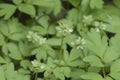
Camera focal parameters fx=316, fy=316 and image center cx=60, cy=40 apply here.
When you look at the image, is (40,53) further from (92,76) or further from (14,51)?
(92,76)

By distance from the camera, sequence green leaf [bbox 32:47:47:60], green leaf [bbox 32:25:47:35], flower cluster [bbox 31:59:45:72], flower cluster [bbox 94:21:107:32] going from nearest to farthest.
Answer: flower cluster [bbox 31:59:45:72] < green leaf [bbox 32:47:47:60] < flower cluster [bbox 94:21:107:32] < green leaf [bbox 32:25:47:35]

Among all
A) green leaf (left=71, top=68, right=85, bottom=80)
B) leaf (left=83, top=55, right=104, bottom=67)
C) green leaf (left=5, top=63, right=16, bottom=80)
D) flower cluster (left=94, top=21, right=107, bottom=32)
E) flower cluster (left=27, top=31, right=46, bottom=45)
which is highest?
flower cluster (left=94, top=21, right=107, bottom=32)

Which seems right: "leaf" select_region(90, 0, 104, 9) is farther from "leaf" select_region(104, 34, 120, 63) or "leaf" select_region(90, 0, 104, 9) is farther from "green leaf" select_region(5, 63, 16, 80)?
"green leaf" select_region(5, 63, 16, 80)

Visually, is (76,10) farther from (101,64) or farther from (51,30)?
(101,64)

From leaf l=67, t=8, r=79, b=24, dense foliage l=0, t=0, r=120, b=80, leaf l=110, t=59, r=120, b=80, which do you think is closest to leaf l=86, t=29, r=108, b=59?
dense foliage l=0, t=0, r=120, b=80

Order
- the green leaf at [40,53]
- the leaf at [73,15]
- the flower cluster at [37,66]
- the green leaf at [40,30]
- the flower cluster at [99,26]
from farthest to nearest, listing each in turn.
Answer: the leaf at [73,15], the green leaf at [40,30], the flower cluster at [99,26], the green leaf at [40,53], the flower cluster at [37,66]

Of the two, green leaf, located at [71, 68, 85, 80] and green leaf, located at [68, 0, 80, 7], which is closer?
green leaf, located at [71, 68, 85, 80]

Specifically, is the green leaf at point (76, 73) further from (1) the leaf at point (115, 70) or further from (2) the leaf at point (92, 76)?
(1) the leaf at point (115, 70)

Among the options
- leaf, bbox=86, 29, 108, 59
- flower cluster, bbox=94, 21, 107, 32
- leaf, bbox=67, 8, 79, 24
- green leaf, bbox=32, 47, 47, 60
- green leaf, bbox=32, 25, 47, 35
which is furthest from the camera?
leaf, bbox=67, 8, 79, 24

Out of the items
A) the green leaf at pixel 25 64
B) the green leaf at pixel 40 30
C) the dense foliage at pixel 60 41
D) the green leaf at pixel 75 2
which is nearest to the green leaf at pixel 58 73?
the dense foliage at pixel 60 41

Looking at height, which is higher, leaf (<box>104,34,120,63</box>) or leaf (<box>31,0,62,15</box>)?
leaf (<box>31,0,62,15</box>)
